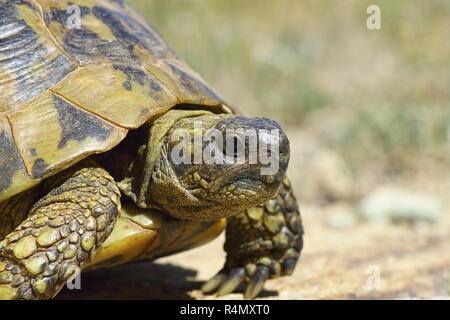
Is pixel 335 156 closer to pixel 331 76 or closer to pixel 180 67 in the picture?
pixel 331 76

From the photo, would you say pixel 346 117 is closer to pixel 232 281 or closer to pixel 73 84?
pixel 232 281

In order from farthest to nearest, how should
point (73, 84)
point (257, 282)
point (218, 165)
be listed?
1. point (257, 282)
2. point (73, 84)
3. point (218, 165)

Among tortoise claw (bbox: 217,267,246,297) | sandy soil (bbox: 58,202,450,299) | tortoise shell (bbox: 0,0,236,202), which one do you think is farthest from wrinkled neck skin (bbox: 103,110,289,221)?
sandy soil (bbox: 58,202,450,299)

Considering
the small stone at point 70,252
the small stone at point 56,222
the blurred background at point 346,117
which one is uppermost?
the small stone at point 56,222

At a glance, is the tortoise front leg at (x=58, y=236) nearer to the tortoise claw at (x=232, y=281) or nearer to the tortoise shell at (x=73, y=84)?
the tortoise shell at (x=73, y=84)

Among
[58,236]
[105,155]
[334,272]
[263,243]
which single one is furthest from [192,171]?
[334,272]

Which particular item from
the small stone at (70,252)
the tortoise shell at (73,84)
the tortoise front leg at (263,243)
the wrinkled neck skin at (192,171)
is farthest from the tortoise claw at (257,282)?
the small stone at (70,252)
